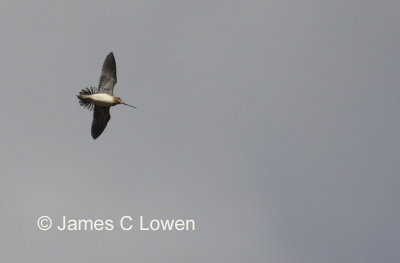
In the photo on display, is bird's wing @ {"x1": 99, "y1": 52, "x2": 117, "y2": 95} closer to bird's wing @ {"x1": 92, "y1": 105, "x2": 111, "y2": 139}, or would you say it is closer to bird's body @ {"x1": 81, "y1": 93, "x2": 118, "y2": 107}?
bird's body @ {"x1": 81, "y1": 93, "x2": 118, "y2": 107}

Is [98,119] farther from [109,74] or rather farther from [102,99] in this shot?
[109,74]

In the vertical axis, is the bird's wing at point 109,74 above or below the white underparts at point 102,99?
above

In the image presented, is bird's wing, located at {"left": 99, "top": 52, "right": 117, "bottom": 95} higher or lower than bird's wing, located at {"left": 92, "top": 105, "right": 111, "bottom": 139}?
higher

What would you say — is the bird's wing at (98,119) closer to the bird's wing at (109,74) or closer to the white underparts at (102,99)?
the white underparts at (102,99)

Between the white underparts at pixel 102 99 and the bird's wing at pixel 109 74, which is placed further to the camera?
the bird's wing at pixel 109 74

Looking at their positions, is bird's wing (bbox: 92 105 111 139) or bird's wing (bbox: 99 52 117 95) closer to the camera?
bird's wing (bbox: 99 52 117 95)

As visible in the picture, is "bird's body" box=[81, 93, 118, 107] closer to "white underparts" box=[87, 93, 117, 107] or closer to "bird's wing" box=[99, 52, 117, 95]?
"white underparts" box=[87, 93, 117, 107]

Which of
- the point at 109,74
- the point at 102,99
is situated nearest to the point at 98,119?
the point at 102,99
